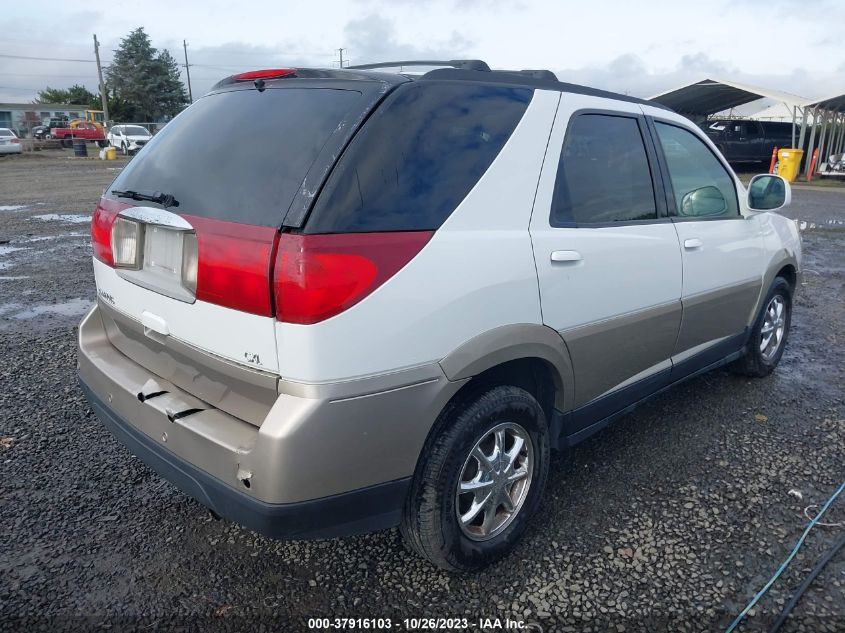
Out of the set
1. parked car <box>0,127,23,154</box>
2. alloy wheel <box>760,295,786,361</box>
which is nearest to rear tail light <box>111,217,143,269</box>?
alloy wheel <box>760,295,786,361</box>

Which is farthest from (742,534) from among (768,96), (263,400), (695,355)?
(768,96)

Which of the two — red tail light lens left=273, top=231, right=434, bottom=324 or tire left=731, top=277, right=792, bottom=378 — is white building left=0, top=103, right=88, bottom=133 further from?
red tail light lens left=273, top=231, right=434, bottom=324

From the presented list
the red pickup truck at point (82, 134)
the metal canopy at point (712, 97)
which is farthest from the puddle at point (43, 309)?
the red pickup truck at point (82, 134)

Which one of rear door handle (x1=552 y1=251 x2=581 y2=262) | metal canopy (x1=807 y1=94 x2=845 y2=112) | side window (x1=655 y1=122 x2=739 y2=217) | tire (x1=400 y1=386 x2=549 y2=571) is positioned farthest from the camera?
metal canopy (x1=807 y1=94 x2=845 y2=112)

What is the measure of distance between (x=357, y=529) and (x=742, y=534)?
5.71 feet

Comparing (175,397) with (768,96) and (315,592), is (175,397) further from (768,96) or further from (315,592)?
(768,96)

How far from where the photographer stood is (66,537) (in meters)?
2.70

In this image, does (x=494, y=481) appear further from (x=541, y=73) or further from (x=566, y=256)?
(x=541, y=73)

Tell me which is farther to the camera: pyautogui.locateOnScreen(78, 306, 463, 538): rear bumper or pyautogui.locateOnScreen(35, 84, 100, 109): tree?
pyautogui.locateOnScreen(35, 84, 100, 109): tree

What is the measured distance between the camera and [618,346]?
2998 mm

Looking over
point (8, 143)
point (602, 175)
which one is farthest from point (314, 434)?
point (8, 143)

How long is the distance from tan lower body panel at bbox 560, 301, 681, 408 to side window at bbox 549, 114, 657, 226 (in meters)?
0.46

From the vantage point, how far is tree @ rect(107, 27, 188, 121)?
2502 inches

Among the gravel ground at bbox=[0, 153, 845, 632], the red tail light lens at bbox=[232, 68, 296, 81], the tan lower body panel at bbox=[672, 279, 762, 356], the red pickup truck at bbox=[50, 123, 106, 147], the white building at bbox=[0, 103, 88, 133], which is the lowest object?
the gravel ground at bbox=[0, 153, 845, 632]
